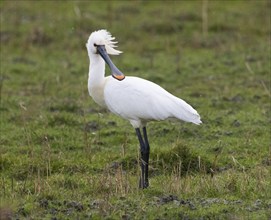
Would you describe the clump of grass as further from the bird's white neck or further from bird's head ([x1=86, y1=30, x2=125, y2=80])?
bird's head ([x1=86, y1=30, x2=125, y2=80])

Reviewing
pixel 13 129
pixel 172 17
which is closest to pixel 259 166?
pixel 13 129

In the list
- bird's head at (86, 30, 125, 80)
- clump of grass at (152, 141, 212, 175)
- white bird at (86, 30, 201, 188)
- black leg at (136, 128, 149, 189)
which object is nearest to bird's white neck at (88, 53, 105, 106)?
white bird at (86, 30, 201, 188)

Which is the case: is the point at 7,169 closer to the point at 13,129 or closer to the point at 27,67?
the point at 13,129

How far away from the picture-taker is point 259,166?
31.0 feet

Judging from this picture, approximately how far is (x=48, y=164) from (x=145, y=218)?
226 cm

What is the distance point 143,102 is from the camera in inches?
344

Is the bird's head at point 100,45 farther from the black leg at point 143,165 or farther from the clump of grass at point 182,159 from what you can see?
the clump of grass at point 182,159

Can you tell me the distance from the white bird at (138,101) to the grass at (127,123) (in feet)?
1.71

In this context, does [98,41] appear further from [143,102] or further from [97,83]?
[143,102]

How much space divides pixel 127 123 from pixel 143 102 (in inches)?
134

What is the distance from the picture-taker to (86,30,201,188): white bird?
28.2ft

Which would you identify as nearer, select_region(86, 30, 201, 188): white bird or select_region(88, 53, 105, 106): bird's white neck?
select_region(86, 30, 201, 188): white bird

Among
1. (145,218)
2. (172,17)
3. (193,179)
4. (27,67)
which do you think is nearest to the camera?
(145,218)

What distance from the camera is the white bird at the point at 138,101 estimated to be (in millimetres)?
8594
